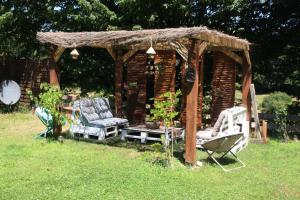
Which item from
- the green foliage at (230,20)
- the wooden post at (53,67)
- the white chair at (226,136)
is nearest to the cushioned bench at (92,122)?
the wooden post at (53,67)

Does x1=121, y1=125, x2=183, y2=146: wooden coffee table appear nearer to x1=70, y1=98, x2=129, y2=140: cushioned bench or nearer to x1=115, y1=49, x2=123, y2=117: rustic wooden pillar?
x1=70, y1=98, x2=129, y2=140: cushioned bench

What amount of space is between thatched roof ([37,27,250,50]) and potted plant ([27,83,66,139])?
43.3 inches

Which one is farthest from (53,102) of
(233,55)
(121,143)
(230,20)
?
(230,20)

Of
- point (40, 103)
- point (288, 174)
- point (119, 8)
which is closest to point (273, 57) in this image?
point (119, 8)

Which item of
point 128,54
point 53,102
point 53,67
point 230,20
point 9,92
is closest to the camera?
point 53,102

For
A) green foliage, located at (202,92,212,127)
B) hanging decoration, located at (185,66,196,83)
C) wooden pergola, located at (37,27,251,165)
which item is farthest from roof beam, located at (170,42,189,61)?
green foliage, located at (202,92,212,127)

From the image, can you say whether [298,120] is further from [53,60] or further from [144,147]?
[53,60]

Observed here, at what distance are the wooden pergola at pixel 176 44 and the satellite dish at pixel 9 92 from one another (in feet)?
15.0

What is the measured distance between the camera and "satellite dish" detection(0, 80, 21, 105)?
49.3ft

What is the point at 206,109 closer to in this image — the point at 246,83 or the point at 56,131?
the point at 246,83

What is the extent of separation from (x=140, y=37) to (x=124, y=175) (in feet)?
10.0

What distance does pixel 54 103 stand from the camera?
988 cm

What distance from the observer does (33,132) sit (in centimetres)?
1152

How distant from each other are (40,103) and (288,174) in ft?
18.8
